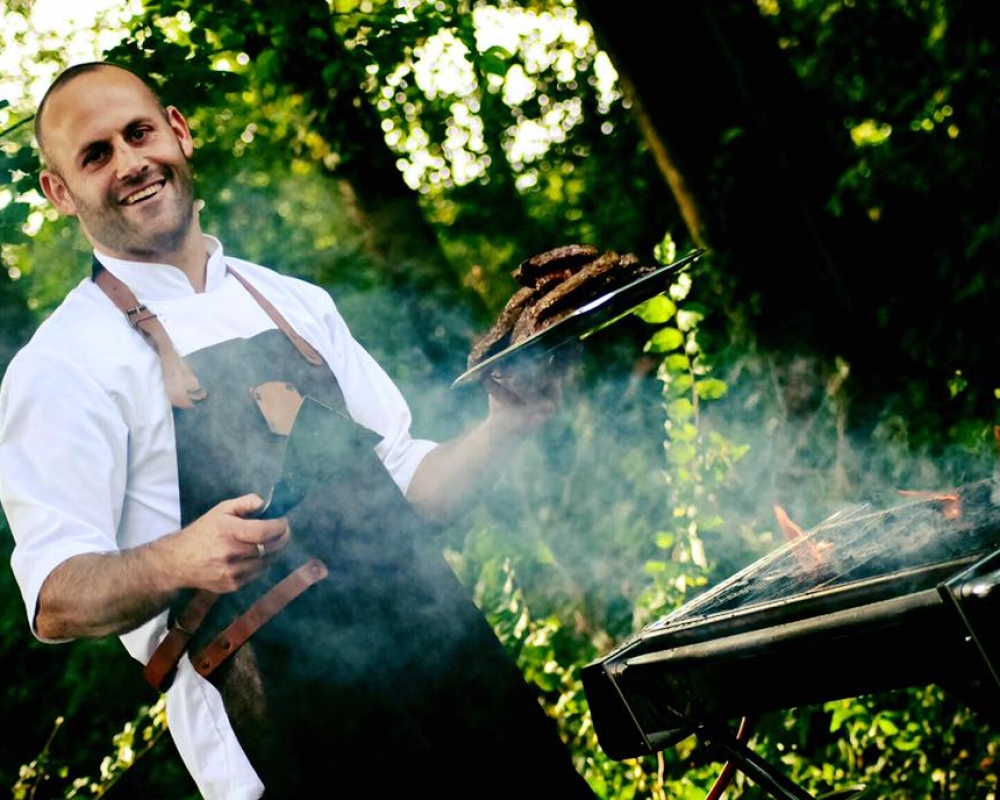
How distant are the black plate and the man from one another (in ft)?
0.54

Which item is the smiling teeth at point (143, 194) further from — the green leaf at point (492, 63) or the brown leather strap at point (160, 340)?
the green leaf at point (492, 63)

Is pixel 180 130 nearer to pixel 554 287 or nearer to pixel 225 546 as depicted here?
pixel 554 287

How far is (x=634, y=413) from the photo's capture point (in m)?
4.48

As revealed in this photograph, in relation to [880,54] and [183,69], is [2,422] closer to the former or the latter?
[183,69]

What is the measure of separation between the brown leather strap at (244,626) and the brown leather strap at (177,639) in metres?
0.04

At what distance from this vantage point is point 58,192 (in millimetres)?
2012

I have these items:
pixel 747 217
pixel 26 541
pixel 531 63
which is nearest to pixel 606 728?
pixel 26 541

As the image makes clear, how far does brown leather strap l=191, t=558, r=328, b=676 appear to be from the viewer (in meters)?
1.77

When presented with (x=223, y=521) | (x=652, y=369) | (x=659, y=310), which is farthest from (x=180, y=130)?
(x=652, y=369)

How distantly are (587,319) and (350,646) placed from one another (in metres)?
0.72

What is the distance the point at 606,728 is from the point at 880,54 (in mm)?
3670

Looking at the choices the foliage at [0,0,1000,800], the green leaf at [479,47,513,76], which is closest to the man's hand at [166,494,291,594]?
the foliage at [0,0,1000,800]

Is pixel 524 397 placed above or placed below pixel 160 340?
below

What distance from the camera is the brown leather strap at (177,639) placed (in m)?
1.77
